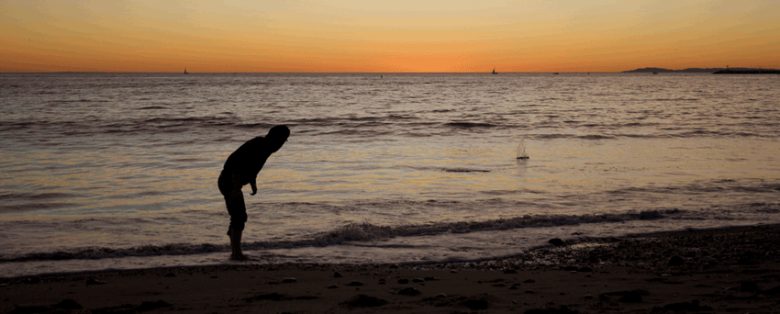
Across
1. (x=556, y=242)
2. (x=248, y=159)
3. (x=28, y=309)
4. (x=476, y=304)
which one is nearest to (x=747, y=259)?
(x=556, y=242)

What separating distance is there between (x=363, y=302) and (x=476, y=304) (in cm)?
85

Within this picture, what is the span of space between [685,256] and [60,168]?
12777 mm

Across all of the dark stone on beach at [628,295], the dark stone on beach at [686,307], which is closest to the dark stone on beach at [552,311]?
the dark stone on beach at [628,295]

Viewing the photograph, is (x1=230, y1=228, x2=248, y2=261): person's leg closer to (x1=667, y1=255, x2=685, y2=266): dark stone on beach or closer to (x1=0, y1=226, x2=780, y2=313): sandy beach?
(x1=0, y1=226, x2=780, y2=313): sandy beach

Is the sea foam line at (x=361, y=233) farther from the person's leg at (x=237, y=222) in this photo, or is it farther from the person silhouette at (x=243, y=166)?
the person silhouette at (x=243, y=166)

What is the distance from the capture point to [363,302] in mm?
4242

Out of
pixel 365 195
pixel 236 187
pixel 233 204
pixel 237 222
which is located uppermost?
pixel 236 187

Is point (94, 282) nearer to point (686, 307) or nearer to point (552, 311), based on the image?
point (552, 311)

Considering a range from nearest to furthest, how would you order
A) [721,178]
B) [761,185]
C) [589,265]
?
1. [589,265]
2. [761,185]
3. [721,178]

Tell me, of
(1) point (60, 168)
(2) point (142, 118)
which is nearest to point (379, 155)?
(1) point (60, 168)

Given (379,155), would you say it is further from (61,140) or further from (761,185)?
(61,140)

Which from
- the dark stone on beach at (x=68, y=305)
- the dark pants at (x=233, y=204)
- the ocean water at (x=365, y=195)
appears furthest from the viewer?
the ocean water at (x=365, y=195)

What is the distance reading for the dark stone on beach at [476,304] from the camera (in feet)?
13.5

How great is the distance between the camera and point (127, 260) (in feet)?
20.0
